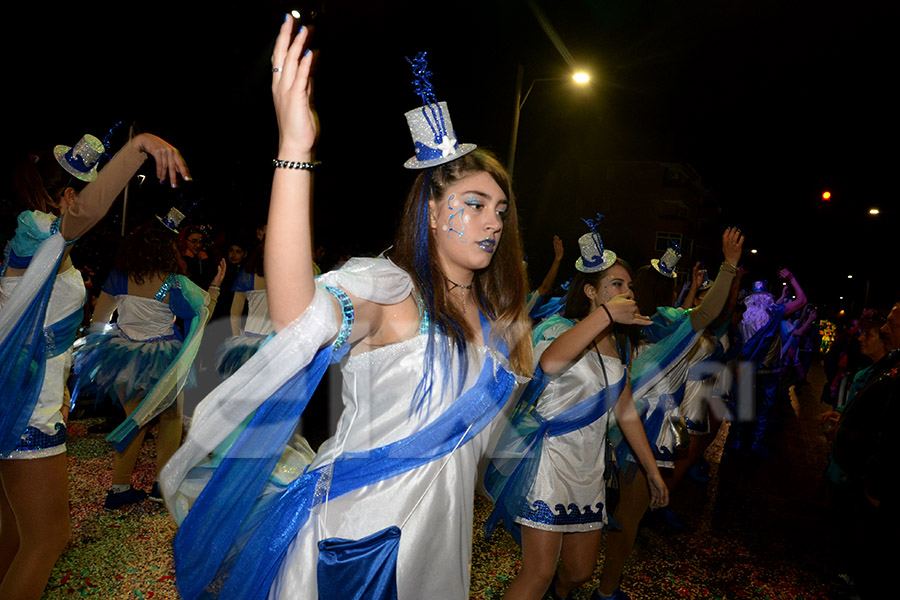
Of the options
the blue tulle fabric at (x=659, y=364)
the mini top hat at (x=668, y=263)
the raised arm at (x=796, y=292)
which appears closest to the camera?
the blue tulle fabric at (x=659, y=364)

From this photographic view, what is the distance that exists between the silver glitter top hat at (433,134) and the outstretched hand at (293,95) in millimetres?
A: 690

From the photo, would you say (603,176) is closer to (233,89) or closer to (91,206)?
(233,89)

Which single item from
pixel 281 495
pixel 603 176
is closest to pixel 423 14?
pixel 281 495

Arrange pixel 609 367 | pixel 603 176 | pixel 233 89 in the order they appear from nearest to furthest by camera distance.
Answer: pixel 609 367 → pixel 233 89 → pixel 603 176

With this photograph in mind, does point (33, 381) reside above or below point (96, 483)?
above

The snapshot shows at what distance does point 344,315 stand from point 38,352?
208cm

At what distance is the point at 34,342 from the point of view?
2678 mm

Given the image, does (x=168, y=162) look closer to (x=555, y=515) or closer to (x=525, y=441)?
(x=525, y=441)

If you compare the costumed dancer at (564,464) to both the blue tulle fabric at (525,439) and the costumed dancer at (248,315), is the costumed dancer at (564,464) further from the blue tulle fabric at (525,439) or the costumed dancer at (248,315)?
the costumed dancer at (248,315)

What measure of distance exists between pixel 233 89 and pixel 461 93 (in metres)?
3.14

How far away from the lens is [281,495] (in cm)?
161

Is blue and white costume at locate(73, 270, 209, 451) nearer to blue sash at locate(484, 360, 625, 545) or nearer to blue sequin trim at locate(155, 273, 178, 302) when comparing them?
blue sequin trim at locate(155, 273, 178, 302)

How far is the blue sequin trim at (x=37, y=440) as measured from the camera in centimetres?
266

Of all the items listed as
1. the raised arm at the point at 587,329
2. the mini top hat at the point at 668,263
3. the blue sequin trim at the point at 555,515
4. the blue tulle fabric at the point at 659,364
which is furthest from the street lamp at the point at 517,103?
the blue sequin trim at the point at 555,515
